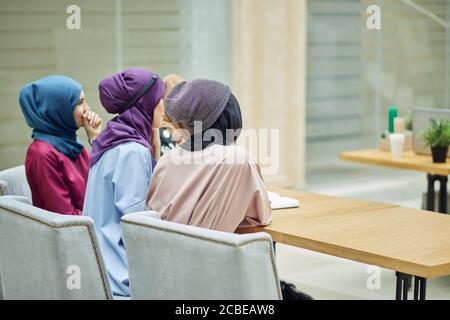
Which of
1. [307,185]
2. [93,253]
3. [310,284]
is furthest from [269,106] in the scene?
[93,253]

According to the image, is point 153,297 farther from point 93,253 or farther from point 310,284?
point 310,284

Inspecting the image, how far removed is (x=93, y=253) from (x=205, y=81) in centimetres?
75

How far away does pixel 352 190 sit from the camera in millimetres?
8031

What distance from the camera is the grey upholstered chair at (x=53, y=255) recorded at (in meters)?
2.38

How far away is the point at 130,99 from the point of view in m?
3.41

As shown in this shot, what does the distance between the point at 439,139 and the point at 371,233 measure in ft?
6.88

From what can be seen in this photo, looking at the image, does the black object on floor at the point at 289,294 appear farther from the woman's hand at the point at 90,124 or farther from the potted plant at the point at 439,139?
the potted plant at the point at 439,139

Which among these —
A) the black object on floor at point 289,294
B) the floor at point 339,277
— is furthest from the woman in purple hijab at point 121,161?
the floor at point 339,277

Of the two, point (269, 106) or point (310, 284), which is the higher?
point (269, 106)

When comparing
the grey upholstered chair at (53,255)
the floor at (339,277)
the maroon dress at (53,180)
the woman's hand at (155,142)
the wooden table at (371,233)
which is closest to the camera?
the grey upholstered chair at (53,255)

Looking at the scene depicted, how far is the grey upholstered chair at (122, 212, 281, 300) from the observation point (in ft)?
6.82

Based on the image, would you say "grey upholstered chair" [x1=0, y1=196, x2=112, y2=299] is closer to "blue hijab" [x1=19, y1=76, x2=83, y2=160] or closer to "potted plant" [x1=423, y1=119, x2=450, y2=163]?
"blue hijab" [x1=19, y1=76, x2=83, y2=160]

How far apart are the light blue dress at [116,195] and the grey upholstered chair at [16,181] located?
409 millimetres

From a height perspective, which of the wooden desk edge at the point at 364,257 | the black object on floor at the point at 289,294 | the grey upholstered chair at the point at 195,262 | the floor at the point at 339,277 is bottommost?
the floor at the point at 339,277
